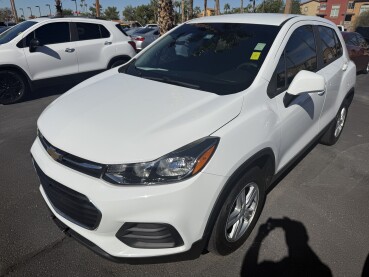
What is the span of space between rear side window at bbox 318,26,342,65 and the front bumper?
2466 mm

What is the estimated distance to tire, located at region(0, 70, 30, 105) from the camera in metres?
6.25

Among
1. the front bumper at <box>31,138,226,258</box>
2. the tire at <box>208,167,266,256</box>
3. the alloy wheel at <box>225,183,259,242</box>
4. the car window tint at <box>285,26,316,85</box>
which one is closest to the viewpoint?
the front bumper at <box>31,138,226,258</box>

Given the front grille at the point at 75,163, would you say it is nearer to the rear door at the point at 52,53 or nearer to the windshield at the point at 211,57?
the windshield at the point at 211,57

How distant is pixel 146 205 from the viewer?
5.78 ft

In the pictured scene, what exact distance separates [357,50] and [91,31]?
856cm

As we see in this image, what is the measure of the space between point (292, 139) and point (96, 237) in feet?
6.36

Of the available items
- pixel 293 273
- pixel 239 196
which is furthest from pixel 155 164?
pixel 293 273

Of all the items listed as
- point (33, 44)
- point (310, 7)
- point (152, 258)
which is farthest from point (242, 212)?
point (310, 7)

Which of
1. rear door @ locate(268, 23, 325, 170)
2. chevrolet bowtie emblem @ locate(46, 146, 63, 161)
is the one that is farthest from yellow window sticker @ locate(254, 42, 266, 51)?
chevrolet bowtie emblem @ locate(46, 146, 63, 161)

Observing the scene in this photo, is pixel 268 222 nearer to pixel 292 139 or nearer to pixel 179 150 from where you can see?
pixel 292 139

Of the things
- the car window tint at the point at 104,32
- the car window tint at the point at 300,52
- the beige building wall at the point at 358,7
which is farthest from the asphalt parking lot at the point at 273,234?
the beige building wall at the point at 358,7

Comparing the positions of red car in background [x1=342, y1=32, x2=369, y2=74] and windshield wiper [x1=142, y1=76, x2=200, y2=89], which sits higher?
windshield wiper [x1=142, y1=76, x2=200, y2=89]

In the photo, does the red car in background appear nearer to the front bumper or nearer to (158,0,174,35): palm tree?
(158,0,174,35): palm tree

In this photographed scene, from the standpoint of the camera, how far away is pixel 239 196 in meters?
2.24
